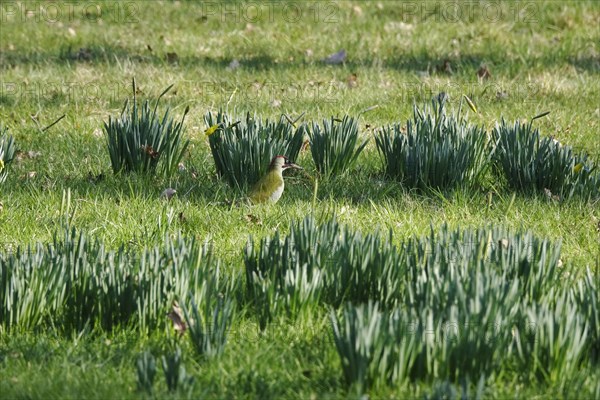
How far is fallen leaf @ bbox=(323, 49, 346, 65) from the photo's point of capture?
26.4 feet

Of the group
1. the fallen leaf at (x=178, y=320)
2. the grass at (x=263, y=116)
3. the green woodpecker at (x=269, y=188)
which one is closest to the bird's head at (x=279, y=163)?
the green woodpecker at (x=269, y=188)

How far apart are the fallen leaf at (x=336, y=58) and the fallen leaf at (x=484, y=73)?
3.84ft

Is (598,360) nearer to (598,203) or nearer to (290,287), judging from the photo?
(290,287)

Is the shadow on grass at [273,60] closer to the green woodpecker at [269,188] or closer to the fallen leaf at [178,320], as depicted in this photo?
the green woodpecker at [269,188]

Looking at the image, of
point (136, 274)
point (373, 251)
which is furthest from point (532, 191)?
point (136, 274)

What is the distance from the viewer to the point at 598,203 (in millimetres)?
4680

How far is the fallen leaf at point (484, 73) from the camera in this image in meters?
7.50

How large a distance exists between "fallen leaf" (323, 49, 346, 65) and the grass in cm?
7

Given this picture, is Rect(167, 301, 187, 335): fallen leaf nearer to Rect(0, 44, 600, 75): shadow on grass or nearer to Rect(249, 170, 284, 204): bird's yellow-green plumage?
Rect(249, 170, 284, 204): bird's yellow-green plumage

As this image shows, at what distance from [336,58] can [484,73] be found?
4.20 feet

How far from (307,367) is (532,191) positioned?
2245 millimetres

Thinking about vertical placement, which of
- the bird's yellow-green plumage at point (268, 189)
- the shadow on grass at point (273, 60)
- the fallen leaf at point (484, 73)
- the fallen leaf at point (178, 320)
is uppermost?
the shadow on grass at point (273, 60)

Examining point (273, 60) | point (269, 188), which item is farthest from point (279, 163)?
point (273, 60)

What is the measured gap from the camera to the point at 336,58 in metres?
8.08
